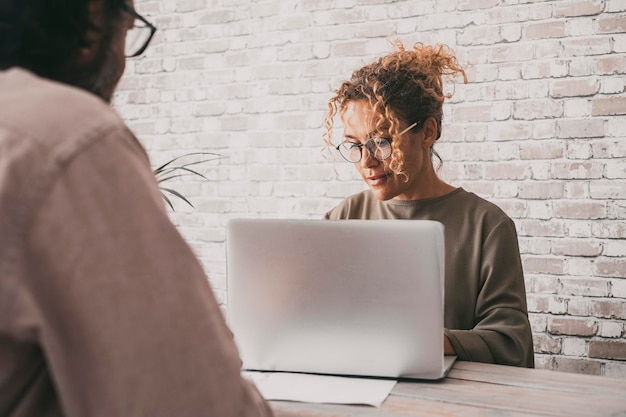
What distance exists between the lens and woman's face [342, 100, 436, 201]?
6.70 feet

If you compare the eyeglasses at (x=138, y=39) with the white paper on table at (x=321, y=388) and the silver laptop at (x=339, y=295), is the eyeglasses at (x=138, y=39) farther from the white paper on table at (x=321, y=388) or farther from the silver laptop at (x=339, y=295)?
the white paper on table at (x=321, y=388)

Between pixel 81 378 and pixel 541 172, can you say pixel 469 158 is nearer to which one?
pixel 541 172

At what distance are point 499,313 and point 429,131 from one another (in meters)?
0.64

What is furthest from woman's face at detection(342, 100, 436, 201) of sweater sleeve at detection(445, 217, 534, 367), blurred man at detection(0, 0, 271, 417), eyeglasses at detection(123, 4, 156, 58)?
blurred man at detection(0, 0, 271, 417)

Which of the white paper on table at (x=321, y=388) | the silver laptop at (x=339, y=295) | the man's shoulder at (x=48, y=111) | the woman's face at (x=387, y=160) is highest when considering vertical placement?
the man's shoulder at (x=48, y=111)

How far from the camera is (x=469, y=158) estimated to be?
9.42ft

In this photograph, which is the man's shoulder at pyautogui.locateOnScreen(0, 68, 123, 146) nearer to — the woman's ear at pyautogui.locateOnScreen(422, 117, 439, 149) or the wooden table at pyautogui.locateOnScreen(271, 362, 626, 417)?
the wooden table at pyautogui.locateOnScreen(271, 362, 626, 417)

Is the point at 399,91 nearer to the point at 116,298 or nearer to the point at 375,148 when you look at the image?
the point at 375,148

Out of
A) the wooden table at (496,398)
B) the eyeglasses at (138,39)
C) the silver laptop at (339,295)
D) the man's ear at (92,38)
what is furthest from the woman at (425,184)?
the man's ear at (92,38)

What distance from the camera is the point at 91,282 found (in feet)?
1.88

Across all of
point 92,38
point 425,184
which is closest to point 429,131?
point 425,184

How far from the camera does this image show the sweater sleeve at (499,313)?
5.11 ft

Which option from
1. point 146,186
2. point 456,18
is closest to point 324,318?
point 146,186

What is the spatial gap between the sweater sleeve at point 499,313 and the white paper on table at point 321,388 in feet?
0.95
